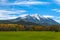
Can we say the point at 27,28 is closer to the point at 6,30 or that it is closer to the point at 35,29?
the point at 35,29

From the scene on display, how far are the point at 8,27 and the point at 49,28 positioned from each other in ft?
38.3

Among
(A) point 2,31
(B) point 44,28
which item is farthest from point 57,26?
(A) point 2,31

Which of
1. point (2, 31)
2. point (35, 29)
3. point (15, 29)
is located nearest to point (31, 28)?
point (35, 29)

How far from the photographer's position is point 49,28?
1860 inches

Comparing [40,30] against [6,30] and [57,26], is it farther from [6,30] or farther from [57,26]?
[6,30]

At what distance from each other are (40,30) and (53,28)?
3912 mm

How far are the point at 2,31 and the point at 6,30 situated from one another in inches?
55.2

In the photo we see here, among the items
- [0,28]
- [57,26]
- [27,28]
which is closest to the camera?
[0,28]

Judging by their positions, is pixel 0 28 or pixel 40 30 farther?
pixel 40 30

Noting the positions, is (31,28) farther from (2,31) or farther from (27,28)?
(2,31)

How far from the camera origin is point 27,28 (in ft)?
153

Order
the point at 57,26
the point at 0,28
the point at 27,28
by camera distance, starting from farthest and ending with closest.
→ the point at 57,26, the point at 27,28, the point at 0,28

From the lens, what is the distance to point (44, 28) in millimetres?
47312

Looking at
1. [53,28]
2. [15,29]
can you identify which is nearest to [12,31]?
[15,29]
